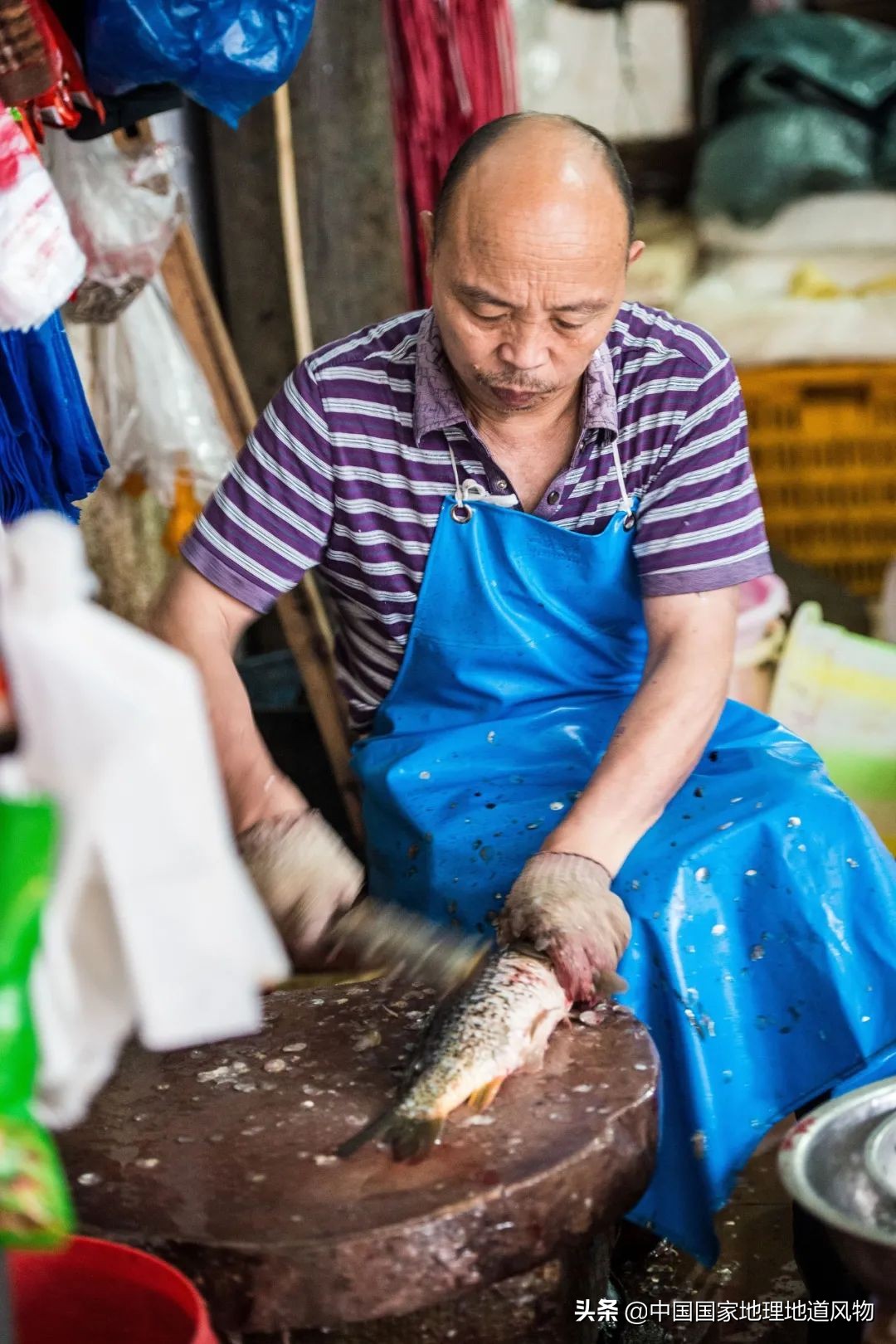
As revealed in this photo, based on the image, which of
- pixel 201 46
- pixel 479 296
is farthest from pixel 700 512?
pixel 201 46

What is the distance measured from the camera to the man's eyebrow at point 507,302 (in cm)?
239

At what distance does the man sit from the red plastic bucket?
2.23ft

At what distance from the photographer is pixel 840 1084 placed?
2.41 metres

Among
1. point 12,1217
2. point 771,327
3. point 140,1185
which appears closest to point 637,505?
point 140,1185

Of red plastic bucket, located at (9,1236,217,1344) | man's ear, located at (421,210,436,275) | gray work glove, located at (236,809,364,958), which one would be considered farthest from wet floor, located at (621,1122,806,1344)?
man's ear, located at (421,210,436,275)

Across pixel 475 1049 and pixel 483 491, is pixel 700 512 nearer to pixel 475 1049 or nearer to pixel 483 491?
pixel 483 491

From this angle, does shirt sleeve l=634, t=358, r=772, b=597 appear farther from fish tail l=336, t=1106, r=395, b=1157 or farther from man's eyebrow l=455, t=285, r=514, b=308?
fish tail l=336, t=1106, r=395, b=1157

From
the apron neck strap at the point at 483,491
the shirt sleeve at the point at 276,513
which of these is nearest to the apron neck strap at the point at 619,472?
the apron neck strap at the point at 483,491

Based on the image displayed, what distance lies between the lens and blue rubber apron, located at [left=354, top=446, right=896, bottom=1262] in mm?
2348

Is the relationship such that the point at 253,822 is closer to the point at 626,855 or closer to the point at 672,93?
the point at 626,855

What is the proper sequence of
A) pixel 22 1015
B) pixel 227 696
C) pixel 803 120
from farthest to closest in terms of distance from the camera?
1. pixel 803 120
2. pixel 227 696
3. pixel 22 1015

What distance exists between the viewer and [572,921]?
6.96ft

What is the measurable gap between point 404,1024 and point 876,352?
4.21 meters

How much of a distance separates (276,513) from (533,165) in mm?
731
